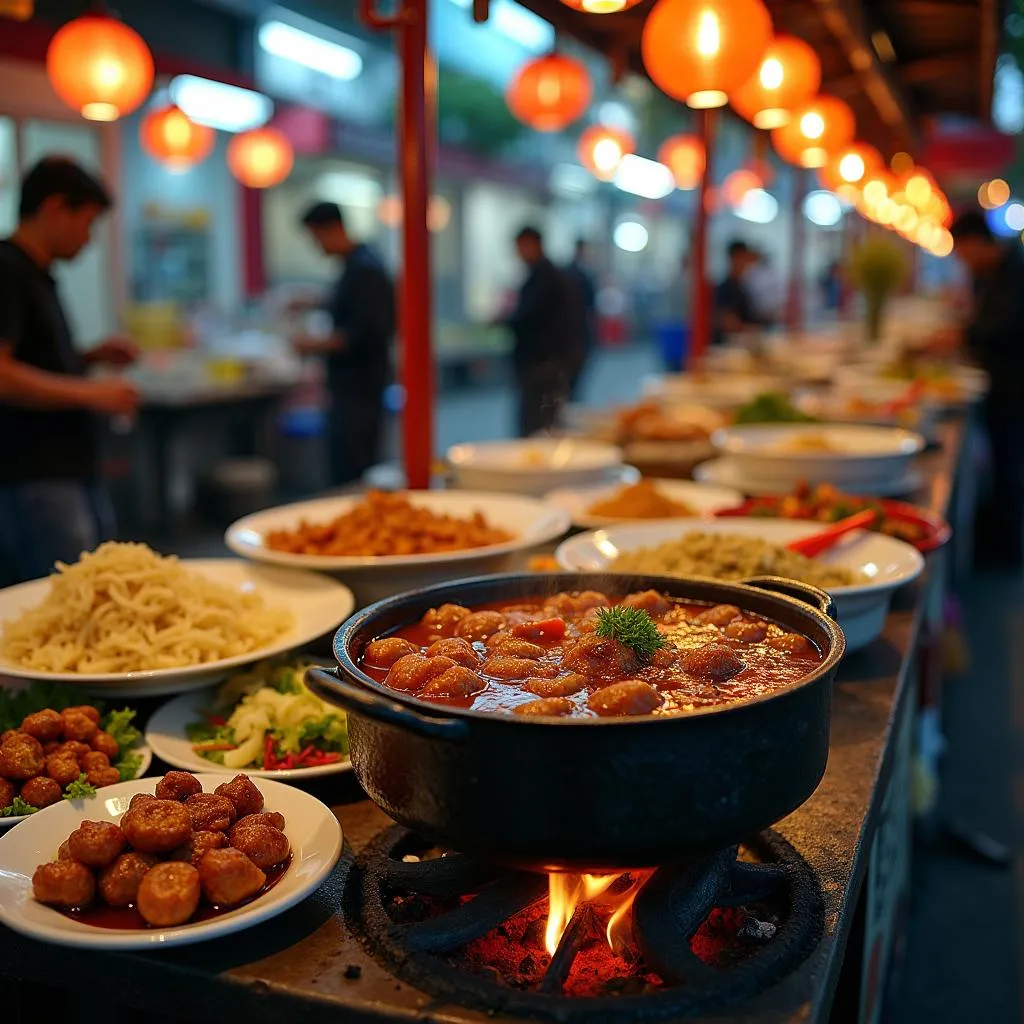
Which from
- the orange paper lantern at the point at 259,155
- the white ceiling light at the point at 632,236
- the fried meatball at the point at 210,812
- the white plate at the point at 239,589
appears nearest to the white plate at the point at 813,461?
the white plate at the point at 239,589

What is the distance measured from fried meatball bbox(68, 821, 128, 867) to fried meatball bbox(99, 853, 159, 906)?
0.5 inches

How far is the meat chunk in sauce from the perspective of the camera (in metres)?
1.29

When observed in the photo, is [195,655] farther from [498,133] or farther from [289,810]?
[498,133]

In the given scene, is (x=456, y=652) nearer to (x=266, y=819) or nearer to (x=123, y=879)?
(x=266, y=819)

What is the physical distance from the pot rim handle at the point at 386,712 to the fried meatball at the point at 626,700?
0.18 m

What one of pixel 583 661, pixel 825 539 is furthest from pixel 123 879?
pixel 825 539

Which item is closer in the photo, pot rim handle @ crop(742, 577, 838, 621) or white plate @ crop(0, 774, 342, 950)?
white plate @ crop(0, 774, 342, 950)

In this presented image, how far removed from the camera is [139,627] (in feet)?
5.82

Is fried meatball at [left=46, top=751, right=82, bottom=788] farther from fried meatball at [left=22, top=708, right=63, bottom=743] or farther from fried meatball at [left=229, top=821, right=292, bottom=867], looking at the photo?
fried meatball at [left=229, top=821, right=292, bottom=867]

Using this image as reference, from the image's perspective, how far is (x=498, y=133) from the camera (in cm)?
1981

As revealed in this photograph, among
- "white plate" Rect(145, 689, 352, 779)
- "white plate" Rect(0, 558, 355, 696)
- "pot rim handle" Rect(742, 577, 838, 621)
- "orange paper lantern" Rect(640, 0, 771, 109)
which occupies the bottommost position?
"white plate" Rect(145, 689, 352, 779)

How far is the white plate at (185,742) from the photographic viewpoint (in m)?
1.52

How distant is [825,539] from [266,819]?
1.35 metres

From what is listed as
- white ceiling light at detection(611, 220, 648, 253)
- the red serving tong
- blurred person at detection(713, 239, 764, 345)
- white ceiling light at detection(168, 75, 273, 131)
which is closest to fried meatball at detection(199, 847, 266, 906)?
the red serving tong
